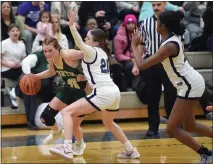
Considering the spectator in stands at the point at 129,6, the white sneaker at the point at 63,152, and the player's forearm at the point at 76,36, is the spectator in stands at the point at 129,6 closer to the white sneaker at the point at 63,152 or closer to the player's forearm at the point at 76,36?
the player's forearm at the point at 76,36

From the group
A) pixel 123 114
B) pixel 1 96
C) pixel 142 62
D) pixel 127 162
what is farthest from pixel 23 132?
pixel 142 62

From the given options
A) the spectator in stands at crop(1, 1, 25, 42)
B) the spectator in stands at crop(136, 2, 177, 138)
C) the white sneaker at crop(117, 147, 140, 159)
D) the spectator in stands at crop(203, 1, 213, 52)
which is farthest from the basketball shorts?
the spectator in stands at crop(203, 1, 213, 52)

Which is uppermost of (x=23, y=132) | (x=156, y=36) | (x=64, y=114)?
(x=156, y=36)

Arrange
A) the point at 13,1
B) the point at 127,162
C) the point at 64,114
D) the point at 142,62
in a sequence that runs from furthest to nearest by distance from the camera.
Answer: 1. the point at 13,1
2. the point at 127,162
3. the point at 64,114
4. the point at 142,62

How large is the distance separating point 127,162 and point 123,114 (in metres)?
2.52

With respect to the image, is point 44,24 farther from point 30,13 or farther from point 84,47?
point 84,47

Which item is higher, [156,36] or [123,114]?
[156,36]

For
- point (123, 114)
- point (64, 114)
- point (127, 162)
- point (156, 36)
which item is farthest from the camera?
point (123, 114)

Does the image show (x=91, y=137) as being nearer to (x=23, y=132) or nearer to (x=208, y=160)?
(x=23, y=132)

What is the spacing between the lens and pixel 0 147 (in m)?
8.09

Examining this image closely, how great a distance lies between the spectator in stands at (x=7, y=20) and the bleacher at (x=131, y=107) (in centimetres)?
80

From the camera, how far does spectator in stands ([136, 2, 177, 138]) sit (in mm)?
7998

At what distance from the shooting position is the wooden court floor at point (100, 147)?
7.36 m

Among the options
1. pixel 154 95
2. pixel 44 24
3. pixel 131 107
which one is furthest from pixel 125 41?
pixel 44 24
